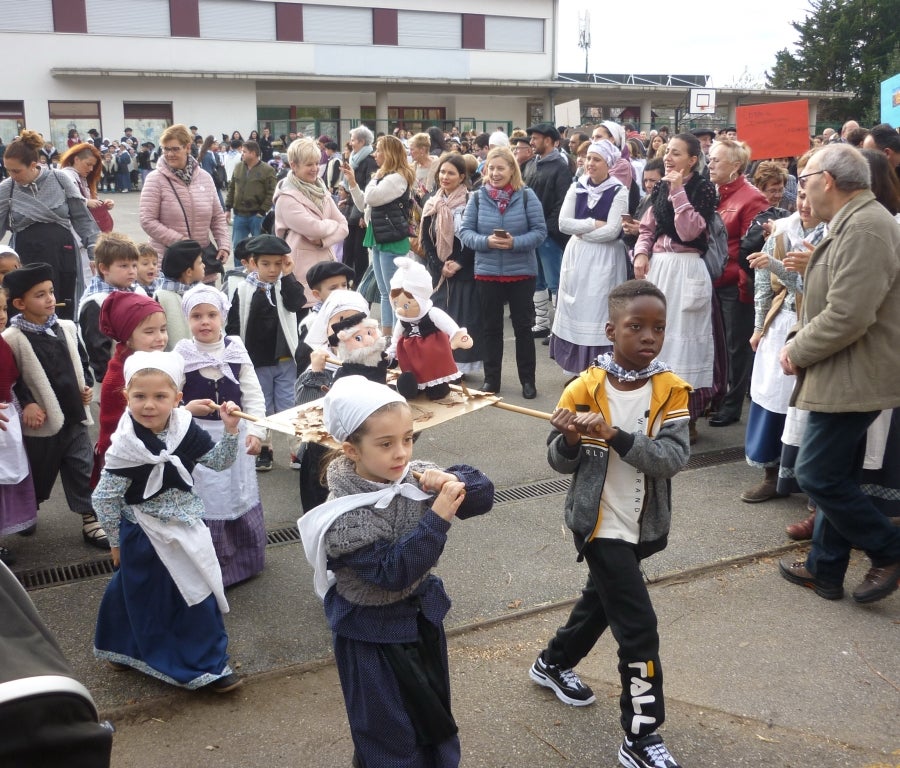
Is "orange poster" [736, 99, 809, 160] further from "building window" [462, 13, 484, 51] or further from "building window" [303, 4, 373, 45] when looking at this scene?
"building window" [462, 13, 484, 51]

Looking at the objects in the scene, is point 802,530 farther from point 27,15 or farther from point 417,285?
point 27,15

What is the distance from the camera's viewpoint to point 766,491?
5.68 m

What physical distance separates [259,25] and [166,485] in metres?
43.3

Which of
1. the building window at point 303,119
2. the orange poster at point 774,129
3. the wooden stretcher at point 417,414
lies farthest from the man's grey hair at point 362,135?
the building window at point 303,119

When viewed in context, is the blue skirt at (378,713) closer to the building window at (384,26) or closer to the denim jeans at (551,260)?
the denim jeans at (551,260)

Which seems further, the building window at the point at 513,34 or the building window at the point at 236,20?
the building window at the point at 513,34

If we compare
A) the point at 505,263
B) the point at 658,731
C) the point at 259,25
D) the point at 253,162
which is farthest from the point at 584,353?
the point at 259,25

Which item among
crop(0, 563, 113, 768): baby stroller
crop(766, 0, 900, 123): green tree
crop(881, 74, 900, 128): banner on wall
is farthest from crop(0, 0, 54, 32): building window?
crop(0, 563, 113, 768): baby stroller

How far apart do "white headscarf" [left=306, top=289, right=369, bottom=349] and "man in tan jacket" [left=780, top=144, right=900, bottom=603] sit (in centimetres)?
214

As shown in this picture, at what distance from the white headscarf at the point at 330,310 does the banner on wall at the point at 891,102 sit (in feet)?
17.6

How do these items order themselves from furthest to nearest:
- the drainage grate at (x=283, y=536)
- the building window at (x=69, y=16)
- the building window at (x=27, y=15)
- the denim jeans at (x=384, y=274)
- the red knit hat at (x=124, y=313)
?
the building window at (x=69, y=16) → the building window at (x=27, y=15) → the denim jeans at (x=384, y=274) → the drainage grate at (x=283, y=536) → the red knit hat at (x=124, y=313)

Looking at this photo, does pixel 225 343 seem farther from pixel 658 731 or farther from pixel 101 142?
pixel 101 142

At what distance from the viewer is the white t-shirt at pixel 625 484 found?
3.25 m

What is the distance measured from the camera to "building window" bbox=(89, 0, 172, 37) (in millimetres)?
39125
